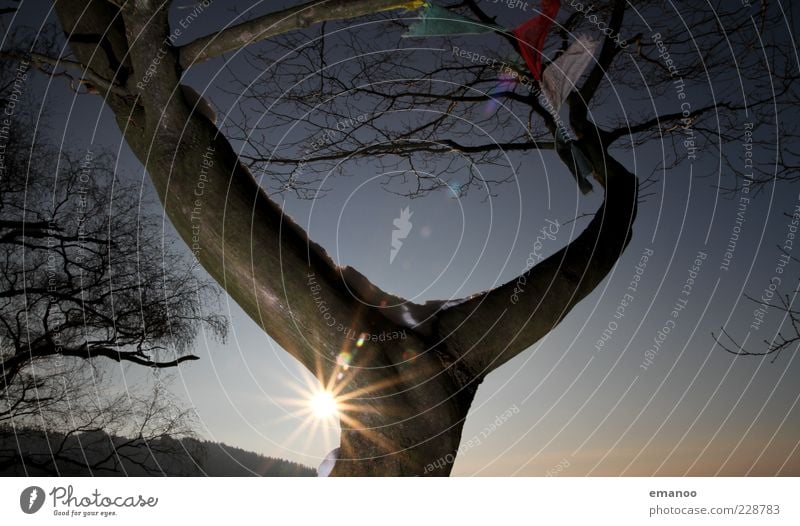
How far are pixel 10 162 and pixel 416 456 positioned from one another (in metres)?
5.08

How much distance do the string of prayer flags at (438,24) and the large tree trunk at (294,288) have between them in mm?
936

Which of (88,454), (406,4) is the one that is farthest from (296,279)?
(88,454)

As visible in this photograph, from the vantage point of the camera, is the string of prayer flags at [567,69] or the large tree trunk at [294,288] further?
the string of prayer flags at [567,69]

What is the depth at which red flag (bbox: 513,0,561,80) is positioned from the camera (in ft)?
16.5

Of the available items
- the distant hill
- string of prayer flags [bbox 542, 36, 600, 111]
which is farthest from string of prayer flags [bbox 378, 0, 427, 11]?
the distant hill

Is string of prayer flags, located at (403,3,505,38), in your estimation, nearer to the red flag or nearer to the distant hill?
the red flag

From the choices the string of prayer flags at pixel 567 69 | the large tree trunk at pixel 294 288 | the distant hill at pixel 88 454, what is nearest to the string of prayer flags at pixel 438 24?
the string of prayer flags at pixel 567 69

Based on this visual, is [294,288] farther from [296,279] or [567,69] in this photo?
[567,69]

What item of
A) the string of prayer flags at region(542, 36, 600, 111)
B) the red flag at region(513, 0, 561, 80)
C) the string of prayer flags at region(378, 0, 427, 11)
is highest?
the red flag at region(513, 0, 561, 80)

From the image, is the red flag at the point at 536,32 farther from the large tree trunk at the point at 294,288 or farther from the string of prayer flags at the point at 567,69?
the large tree trunk at the point at 294,288

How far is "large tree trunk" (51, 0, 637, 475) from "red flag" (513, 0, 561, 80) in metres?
1.78

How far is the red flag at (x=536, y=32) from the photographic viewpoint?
5020mm

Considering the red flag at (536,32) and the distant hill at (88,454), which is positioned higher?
the red flag at (536,32)

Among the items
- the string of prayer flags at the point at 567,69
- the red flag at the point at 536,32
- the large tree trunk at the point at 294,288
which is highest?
the red flag at the point at 536,32
